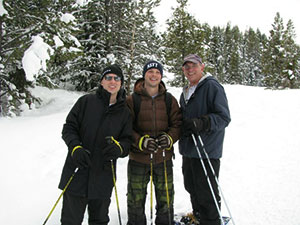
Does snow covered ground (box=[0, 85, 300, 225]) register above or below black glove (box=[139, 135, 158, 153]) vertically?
below

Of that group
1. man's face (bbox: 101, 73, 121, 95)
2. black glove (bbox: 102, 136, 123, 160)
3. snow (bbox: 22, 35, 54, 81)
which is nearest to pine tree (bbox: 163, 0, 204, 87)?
snow (bbox: 22, 35, 54, 81)

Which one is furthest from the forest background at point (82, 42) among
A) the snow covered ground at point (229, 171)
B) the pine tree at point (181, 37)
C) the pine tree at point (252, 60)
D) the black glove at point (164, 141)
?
the pine tree at point (252, 60)

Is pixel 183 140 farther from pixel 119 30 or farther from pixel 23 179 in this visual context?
pixel 119 30

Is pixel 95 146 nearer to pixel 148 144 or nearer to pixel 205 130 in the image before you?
pixel 148 144

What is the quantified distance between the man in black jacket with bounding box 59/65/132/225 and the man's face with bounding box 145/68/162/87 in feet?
1.44

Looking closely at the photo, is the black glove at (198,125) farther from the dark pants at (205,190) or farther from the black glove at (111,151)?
the black glove at (111,151)

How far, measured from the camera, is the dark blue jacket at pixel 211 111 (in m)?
2.96

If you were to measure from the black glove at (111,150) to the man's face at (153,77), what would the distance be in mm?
1008

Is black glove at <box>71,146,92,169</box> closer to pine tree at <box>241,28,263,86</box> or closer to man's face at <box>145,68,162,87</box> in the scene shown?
man's face at <box>145,68,162,87</box>

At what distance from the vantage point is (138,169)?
10.2ft

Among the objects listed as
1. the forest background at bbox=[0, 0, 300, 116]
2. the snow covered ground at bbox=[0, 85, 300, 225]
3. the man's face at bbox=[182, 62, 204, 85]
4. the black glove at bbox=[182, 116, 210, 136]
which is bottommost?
the snow covered ground at bbox=[0, 85, 300, 225]

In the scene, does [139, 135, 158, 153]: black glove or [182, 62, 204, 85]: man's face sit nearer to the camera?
[139, 135, 158, 153]: black glove

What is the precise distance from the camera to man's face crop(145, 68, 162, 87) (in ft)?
10.2

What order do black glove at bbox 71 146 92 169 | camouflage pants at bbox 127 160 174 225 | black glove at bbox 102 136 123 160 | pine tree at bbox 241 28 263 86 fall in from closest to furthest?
black glove at bbox 71 146 92 169, black glove at bbox 102 136 123 160, camouflage pants at bbox 127 160 174 225, pine tree at bbox 241 28 263 86
